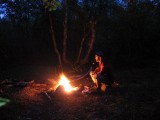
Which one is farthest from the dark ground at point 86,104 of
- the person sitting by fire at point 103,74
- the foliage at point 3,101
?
the person sitting by fire at point 103,74

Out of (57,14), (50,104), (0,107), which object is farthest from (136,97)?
(57,14)

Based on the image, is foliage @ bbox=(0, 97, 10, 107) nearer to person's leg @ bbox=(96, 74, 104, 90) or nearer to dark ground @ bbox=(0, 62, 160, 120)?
dark ground @ bbox=(0, 62, 160, 120)

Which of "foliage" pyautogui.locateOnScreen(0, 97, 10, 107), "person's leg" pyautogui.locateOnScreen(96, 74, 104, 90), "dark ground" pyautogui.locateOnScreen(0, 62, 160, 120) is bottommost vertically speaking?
"dark ground" pyautogui.locateOnScreen(0, 62, 160, 120)

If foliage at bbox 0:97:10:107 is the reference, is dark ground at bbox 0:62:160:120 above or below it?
below

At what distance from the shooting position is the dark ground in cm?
758

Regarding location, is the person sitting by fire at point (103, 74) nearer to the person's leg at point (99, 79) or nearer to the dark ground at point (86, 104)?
the person's leg at point (99, 79)

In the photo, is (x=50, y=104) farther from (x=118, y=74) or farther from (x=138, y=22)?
(x=138, y=22)

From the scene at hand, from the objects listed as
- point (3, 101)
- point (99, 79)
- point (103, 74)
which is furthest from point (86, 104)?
point (3, 101)

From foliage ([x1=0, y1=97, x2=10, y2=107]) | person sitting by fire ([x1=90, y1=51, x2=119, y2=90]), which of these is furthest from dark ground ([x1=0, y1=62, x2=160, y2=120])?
person sitting by fire ([x1=90, y1=51, x2=119, y2=90])

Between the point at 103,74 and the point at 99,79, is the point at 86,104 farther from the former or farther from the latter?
the point at 103,74

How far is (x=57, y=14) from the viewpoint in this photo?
59.5 feet

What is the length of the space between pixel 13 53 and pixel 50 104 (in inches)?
414

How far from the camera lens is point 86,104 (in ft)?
29.2

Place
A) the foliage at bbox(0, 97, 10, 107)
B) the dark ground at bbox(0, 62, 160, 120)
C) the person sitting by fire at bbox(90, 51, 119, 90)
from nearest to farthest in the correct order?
1. the dark ground at bbox(0, 62, 160, 120)
2. the foliage at bbox(0, 97, 10, 107)
3. the person sitting by fire at bbox(90, 51, 119, 90)
